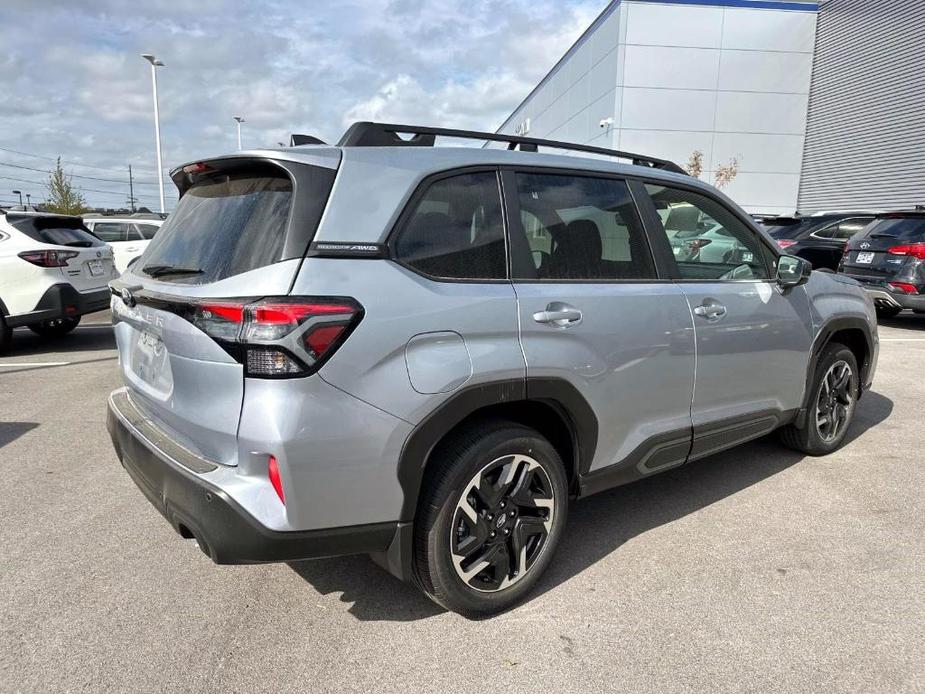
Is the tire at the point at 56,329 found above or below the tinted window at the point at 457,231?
below

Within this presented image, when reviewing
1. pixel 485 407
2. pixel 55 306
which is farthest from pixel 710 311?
pixel 55 306

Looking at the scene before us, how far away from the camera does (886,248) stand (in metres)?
9.41

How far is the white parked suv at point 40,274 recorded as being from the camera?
7.29 meters

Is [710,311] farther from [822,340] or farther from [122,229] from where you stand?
[122,229]

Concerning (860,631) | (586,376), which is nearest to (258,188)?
(586,376)

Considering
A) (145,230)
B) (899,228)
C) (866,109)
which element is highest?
(866,109)

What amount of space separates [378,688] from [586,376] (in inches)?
54.5

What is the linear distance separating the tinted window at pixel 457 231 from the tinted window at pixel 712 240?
1.22 metres

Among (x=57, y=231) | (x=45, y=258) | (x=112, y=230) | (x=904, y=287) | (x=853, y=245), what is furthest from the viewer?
(x=112, y=230)

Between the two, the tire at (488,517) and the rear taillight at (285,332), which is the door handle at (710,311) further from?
the rear taillight at (285,332)

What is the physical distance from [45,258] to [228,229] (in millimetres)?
6376

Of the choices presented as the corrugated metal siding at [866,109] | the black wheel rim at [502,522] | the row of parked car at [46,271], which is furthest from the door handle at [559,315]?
the corrugated metal siding at [866,109]

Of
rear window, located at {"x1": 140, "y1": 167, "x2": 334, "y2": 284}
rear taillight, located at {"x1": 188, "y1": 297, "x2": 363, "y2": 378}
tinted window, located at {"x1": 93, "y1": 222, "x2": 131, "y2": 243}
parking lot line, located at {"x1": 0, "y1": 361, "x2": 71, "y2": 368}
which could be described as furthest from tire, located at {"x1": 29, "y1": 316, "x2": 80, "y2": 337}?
rear taillight, located at {"x1": 188, "y1": 297, "x2": 363, "y2": 378}

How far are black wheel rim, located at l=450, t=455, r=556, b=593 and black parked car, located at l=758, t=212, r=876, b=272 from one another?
1116 cm
